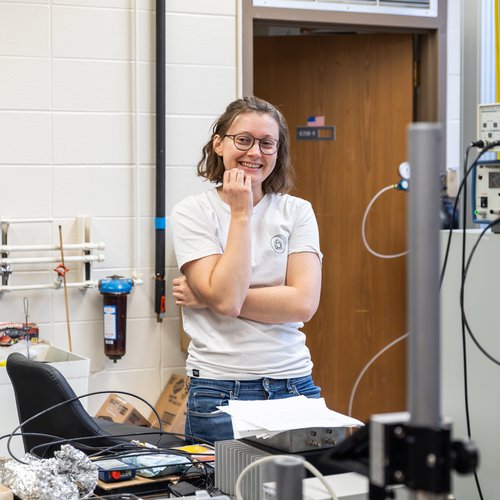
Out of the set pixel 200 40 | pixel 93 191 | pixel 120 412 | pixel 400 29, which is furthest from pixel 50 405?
pixel 400 29

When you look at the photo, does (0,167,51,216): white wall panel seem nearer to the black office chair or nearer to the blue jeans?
the black office chair

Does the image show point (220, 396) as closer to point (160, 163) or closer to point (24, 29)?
point (160, 163)

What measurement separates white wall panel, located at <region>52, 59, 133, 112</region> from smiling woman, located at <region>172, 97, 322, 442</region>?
53.9 inches

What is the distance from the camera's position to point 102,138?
11.3ft

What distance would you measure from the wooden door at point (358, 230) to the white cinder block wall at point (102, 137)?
29.4 inches

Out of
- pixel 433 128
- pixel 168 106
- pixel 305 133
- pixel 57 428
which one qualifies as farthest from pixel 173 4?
pixel 433 128

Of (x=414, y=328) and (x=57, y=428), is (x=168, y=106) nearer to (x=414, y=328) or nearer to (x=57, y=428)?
(x=57, y=428)

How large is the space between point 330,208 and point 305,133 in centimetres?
42

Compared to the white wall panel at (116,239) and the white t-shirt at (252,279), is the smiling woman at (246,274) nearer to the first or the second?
the white t-shirt at (252,279)

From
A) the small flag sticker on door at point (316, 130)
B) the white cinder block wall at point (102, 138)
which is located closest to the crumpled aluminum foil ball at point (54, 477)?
the white cinder block wall at point (102, 138)

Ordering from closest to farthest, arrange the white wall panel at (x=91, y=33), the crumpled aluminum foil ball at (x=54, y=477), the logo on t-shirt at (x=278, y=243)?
1. the crumpled aluminum foil ball at (x=54, y=477)
2. the logo on t-shirt at (x=278, y=243)
3. the white wall panel at (x=91, y=33)

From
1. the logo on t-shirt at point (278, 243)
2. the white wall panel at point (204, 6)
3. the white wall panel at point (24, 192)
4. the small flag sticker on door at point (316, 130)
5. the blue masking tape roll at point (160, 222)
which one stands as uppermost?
the white wall panel at point (204, 6)

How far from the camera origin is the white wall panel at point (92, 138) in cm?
340

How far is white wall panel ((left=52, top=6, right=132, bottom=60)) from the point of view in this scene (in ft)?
11.1
